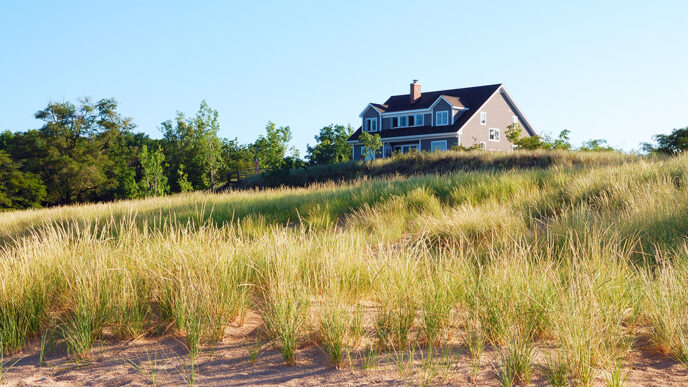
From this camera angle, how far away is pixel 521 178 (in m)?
11.8

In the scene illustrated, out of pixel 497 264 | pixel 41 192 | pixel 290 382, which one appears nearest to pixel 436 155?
pixel 497 264

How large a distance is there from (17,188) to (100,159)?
7.19 m

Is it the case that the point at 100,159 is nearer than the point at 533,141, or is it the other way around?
the point at 533,141

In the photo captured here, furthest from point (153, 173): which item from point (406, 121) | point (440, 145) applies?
point (440, 145)

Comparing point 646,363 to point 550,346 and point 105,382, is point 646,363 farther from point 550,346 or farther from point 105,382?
point 105,382

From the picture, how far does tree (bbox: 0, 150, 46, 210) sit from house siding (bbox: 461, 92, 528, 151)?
3305cm

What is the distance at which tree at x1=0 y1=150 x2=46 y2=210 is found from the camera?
3809 cm

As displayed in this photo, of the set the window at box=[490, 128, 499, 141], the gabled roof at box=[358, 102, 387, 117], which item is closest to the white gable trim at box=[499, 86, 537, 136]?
the window at box=[490, 128, 499, 141]

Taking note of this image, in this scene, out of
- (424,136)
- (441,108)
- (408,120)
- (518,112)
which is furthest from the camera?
(518,112)

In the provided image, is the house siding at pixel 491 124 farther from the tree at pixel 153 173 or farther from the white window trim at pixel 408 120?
the tree at pixel 153 173

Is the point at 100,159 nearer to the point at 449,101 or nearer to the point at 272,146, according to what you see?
the point at 272,146

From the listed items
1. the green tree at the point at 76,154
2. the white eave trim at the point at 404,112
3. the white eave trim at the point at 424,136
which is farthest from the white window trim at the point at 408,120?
the green tree at the point at 76,154

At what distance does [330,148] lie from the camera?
1684 inches

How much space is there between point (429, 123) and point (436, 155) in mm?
15965
